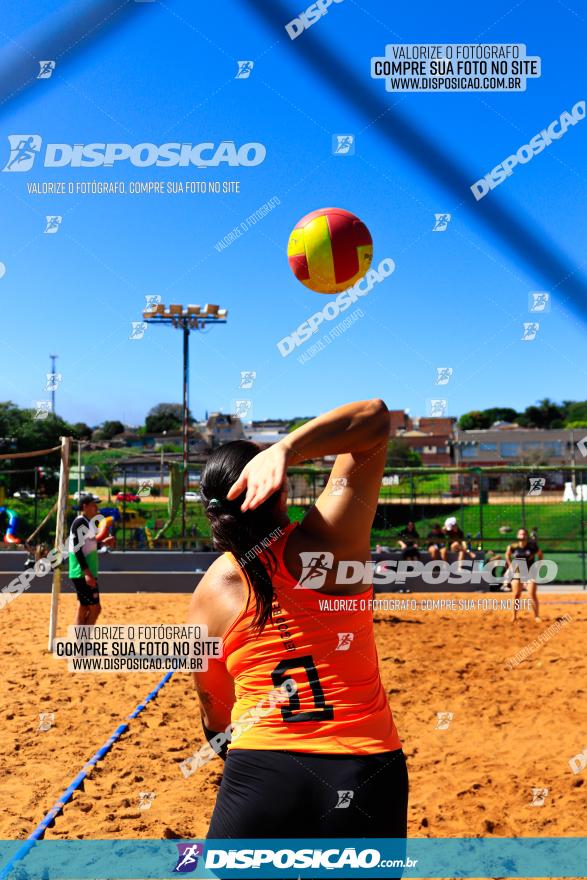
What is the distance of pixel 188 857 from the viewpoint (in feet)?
13.0

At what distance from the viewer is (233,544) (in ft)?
5.77

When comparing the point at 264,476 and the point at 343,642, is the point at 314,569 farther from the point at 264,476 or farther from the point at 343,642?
the point at 264,476

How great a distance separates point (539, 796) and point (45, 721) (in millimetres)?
4094

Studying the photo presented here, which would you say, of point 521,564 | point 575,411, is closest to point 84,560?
point 521,564

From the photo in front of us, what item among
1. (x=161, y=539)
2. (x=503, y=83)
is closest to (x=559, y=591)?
(x=161, y=539)

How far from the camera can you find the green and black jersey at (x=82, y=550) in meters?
8.17

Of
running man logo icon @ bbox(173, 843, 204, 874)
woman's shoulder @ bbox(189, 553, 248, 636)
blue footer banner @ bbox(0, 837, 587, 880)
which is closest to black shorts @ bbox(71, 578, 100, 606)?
blue footer banner @ bbox(0, 837, 587, 880)

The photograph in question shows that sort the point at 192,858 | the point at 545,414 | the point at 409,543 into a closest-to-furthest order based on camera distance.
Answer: the point at 192,858, the point at 409,543, the point at 545,414

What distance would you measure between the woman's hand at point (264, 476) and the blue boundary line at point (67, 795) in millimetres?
3485

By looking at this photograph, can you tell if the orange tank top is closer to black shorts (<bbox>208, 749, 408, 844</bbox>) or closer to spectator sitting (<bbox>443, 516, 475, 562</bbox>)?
black shorts (<bbox>208, 749, 408, 844</bbox>)

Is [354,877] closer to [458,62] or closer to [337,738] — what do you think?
[337,738]

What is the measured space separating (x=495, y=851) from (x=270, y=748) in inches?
123

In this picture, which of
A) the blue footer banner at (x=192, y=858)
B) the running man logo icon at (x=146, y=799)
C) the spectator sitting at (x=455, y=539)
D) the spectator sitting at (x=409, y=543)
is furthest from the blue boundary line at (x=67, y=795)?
the spectator sitting at (x=455, y=539)

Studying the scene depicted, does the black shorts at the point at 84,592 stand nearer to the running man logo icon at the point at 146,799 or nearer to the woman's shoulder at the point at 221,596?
the running man logo icon at the point at 146,799
